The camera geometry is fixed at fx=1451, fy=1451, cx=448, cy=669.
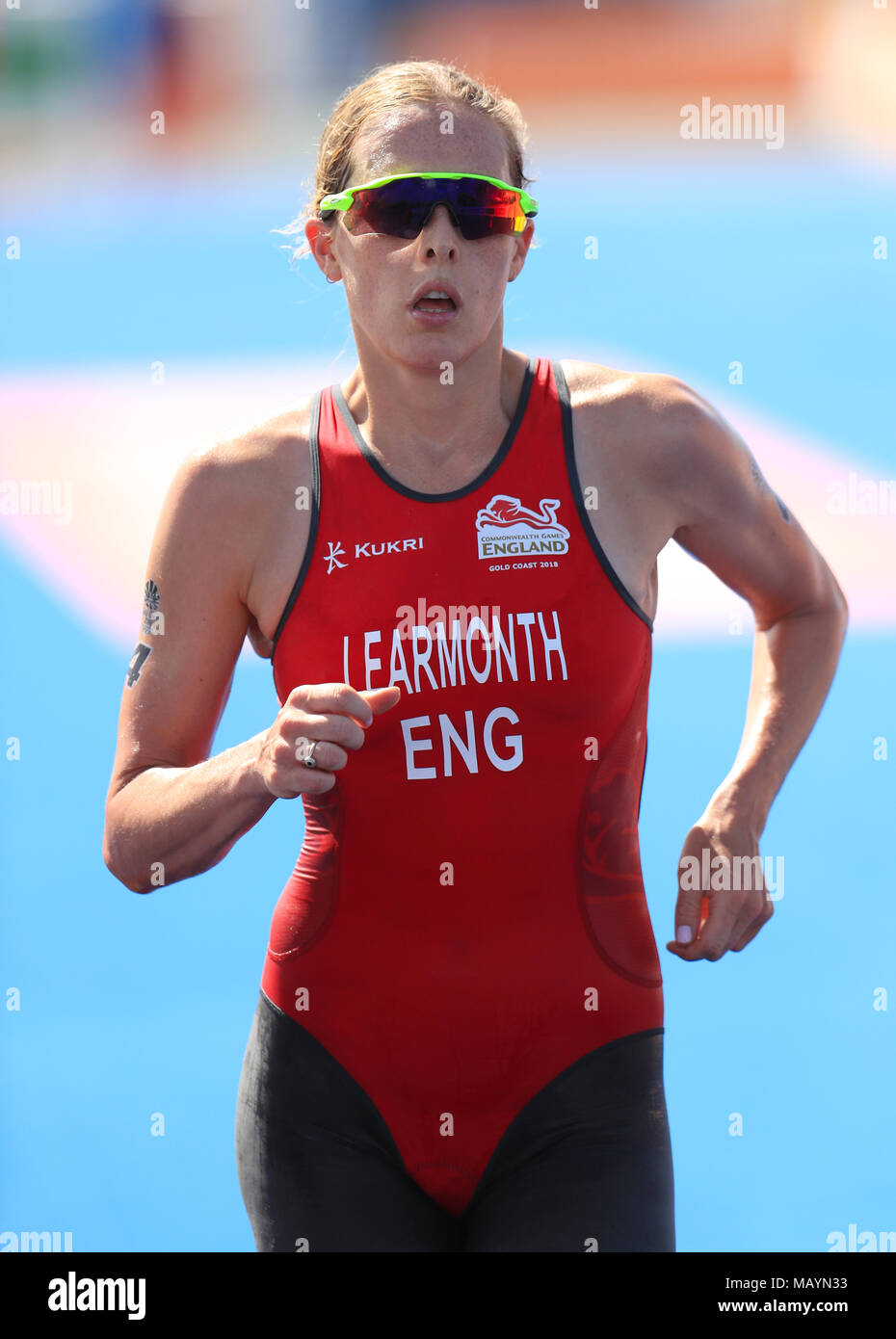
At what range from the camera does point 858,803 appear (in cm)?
488

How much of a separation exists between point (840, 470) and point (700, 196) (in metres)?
2.20

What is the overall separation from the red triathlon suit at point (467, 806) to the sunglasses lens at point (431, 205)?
0.33 m

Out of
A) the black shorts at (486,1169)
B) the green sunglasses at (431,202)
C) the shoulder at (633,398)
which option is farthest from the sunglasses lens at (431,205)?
the black shorts at (486,1169)

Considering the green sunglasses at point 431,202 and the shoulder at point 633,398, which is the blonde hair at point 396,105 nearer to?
the green sunglasses at point 431,202

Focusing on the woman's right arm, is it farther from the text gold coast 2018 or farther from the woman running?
the text gold coast 2018

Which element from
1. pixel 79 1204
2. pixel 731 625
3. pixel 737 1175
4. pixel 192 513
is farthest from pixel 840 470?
pixel 192 513

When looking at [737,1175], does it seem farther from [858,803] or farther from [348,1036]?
[348,1036]

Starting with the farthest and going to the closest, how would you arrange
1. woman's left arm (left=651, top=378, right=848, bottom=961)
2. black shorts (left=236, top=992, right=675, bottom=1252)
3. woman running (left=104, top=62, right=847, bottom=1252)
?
woman's left arm (left=651, top=378, right=848, bottom=961) < woman running (left=104, top=62, right=847, bottom=1252) < black shorts (left=236, top=992, right=675, bottom=1252)

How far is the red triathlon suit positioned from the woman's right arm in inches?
3.6

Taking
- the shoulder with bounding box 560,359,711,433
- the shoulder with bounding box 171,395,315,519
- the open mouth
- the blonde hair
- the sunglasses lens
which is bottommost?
the shoulder with bounding box 171,395,315,519

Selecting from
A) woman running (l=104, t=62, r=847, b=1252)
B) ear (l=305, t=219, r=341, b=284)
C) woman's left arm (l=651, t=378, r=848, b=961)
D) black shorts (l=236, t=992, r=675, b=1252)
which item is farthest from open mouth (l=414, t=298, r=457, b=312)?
black shorts (l=236, t=992, r=675, b=1252)

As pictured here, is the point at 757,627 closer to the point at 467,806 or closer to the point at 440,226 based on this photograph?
the point at 467,806

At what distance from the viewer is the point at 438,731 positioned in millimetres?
1942

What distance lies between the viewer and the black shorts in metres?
1.83
